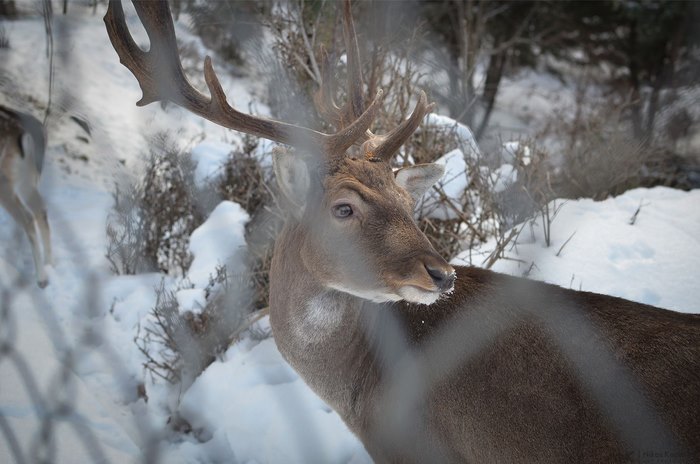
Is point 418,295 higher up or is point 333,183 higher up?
point 333,183

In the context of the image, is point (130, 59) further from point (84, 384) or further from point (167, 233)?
point (167, 233)

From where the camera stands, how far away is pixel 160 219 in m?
5.31

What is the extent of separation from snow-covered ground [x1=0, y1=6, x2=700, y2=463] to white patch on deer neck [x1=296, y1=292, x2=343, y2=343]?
3.72ft

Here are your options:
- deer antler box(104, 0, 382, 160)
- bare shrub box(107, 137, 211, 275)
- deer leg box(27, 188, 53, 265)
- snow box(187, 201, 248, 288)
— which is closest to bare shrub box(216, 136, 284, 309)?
snow box(187, 201, 248, 288)

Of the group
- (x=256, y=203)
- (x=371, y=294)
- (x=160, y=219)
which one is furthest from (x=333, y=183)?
(x=160, y=219)

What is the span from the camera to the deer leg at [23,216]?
567 centimetres

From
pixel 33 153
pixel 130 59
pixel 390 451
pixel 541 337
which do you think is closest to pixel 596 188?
pixel 541 337

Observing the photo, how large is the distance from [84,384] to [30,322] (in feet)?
2.49

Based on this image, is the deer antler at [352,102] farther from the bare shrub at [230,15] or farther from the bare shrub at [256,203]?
the bare shrub at [230,15]

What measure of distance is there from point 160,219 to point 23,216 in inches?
71.6

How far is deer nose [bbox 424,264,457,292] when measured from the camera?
2.22 m

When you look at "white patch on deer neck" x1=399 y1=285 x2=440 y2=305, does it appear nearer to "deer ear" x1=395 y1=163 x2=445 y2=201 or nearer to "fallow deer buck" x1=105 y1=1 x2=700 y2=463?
"fallow deer buck" x1=105 y1=1 x2=700 y2=463

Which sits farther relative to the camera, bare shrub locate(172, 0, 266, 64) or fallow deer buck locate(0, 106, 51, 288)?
fallow deer buck locate(0, 106, 51, 288)

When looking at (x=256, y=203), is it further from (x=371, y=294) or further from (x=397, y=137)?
(x=371, y=294)
